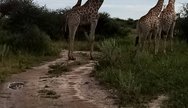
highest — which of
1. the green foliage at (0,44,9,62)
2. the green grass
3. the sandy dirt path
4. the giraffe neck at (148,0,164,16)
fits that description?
the giraffe neck at (148,0,164,16)

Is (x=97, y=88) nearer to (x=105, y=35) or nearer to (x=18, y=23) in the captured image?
(x=18, y=23)

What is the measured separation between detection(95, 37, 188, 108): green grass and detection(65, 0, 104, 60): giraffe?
2.80 metres

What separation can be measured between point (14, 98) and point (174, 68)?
4.34m

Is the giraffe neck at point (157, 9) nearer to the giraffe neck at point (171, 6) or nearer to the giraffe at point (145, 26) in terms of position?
the giraffe at point (145, 26)

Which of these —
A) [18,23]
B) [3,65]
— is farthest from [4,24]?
[3,65]

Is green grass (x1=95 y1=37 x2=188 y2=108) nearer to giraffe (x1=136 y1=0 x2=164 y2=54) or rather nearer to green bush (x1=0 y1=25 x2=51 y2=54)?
giraffe (x1=136 y1=0 x2=164 y2=54)

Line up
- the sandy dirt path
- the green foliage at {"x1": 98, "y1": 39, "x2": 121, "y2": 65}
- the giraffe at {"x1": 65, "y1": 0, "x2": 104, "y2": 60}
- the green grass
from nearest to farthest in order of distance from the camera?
1. the green grass
2. the sandy dirt path
3. the green foliage at {"x1": 98, "y1": 39, "x2": 121, "y2": 65}
4. the giraffe at {"x1": 65, "y1": 0, "x2": 104, "y2": 60}

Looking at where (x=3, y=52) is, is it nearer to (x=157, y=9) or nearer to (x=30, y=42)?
(x=30, y=42)

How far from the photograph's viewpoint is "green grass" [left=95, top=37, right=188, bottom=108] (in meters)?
10.1

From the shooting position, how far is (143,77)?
11875 millimetres

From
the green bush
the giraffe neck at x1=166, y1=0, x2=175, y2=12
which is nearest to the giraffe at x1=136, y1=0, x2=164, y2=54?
the giraffe neck at x1=166, y1=0, x2=175, y2=12

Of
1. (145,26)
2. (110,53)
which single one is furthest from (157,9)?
(110,53)

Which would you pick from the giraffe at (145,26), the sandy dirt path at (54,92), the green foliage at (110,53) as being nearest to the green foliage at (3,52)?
the sandy dirt path at (54,92)

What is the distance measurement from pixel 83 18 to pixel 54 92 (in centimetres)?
694
